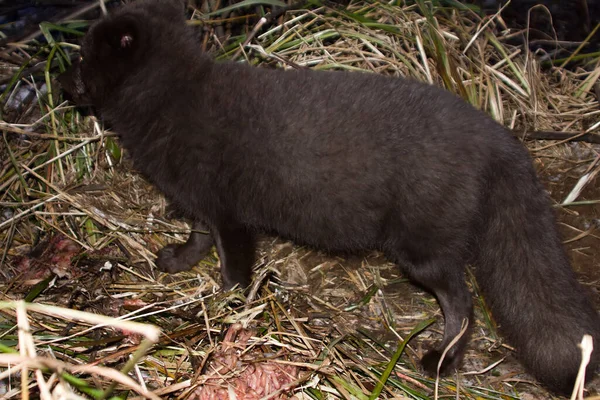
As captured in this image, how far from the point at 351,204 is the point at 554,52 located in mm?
2565

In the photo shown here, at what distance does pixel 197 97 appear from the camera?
10.5ft

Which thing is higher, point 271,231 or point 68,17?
point 68,17

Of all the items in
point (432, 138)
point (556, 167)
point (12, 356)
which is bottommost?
point (556, 167)

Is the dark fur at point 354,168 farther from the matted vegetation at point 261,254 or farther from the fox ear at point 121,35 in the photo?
the matted vegetation at point 261,254

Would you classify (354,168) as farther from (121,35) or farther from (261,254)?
(121,35)

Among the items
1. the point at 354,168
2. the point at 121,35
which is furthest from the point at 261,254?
the point at 121,35

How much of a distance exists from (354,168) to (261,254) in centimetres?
111

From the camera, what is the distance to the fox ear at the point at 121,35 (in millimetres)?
3182

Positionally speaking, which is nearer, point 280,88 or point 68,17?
point 280,88

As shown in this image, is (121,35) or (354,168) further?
(121,35)

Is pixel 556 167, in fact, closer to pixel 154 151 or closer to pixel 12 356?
pixel 154 151

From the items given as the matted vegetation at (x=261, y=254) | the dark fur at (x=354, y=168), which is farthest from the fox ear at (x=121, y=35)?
the matted vegetation at (x=261, y=254)

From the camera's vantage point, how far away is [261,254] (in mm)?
3861

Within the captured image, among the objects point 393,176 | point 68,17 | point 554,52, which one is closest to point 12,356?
point 393,176
